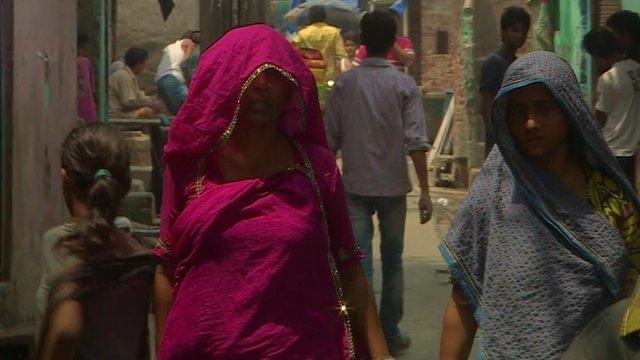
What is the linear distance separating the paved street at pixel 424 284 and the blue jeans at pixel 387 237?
1.01 feet

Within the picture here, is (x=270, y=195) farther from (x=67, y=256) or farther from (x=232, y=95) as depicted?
(x=67, y=256)

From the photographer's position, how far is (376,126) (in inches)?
299

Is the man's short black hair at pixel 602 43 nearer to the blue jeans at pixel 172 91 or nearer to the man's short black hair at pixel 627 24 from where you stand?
the man's short black hair at pixel 627 24

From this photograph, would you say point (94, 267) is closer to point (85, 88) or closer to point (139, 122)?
point (85, 88)

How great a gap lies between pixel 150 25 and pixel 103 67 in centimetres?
1100

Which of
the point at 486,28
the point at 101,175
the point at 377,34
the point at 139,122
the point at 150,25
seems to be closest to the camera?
the point at 101,175

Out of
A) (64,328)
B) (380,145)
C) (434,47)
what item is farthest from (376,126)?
(434,47)

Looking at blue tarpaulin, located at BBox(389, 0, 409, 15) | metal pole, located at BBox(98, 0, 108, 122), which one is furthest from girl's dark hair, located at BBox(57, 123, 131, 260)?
blue tarpaulin, located at BBox(389, 0, 409, 15)

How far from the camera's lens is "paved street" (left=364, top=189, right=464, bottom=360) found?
829 cm

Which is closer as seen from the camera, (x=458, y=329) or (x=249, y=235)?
(x=249, y=235)

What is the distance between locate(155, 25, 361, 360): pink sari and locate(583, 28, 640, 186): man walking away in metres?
5.89

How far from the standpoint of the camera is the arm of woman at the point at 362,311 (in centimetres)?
396

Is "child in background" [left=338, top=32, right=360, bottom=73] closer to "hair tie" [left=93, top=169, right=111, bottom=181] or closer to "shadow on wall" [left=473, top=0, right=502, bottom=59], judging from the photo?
"shadow on wall" [left=473, top=0, right=502, bottom=59]

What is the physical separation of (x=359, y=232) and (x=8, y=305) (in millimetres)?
1813
